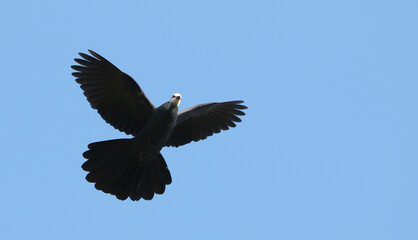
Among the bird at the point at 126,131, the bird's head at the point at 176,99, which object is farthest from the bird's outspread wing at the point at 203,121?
the bird's head at the point at 176,99

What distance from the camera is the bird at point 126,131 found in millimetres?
11703

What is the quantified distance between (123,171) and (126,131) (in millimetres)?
706

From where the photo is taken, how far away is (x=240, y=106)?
43.0 feet

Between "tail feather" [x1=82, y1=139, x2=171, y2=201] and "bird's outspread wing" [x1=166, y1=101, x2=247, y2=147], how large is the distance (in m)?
0.65

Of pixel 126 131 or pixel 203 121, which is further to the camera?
pixel 203 121

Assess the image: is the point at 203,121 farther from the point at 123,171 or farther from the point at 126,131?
the point at 123,171

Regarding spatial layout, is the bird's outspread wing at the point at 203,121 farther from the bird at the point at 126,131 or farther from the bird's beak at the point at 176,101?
the bird's beak at the point at 176,101

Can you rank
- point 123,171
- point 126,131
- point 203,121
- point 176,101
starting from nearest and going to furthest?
1. point 176,101
2. point 123,171
3. point 126,131
4. point 203,121

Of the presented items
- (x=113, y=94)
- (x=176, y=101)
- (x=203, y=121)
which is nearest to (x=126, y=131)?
(x=113, y=94)

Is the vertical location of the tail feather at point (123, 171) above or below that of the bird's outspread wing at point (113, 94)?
below

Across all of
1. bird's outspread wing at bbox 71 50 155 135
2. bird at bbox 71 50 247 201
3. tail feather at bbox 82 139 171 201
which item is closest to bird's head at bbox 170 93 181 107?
bird at bbox 71 50 247 201

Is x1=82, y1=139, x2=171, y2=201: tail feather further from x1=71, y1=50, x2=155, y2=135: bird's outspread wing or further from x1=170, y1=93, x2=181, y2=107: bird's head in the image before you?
x1=170, y1=93, x2=181, y2=107: bird's head

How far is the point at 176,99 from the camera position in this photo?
466 inches

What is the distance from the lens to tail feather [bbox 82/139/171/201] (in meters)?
11.7
